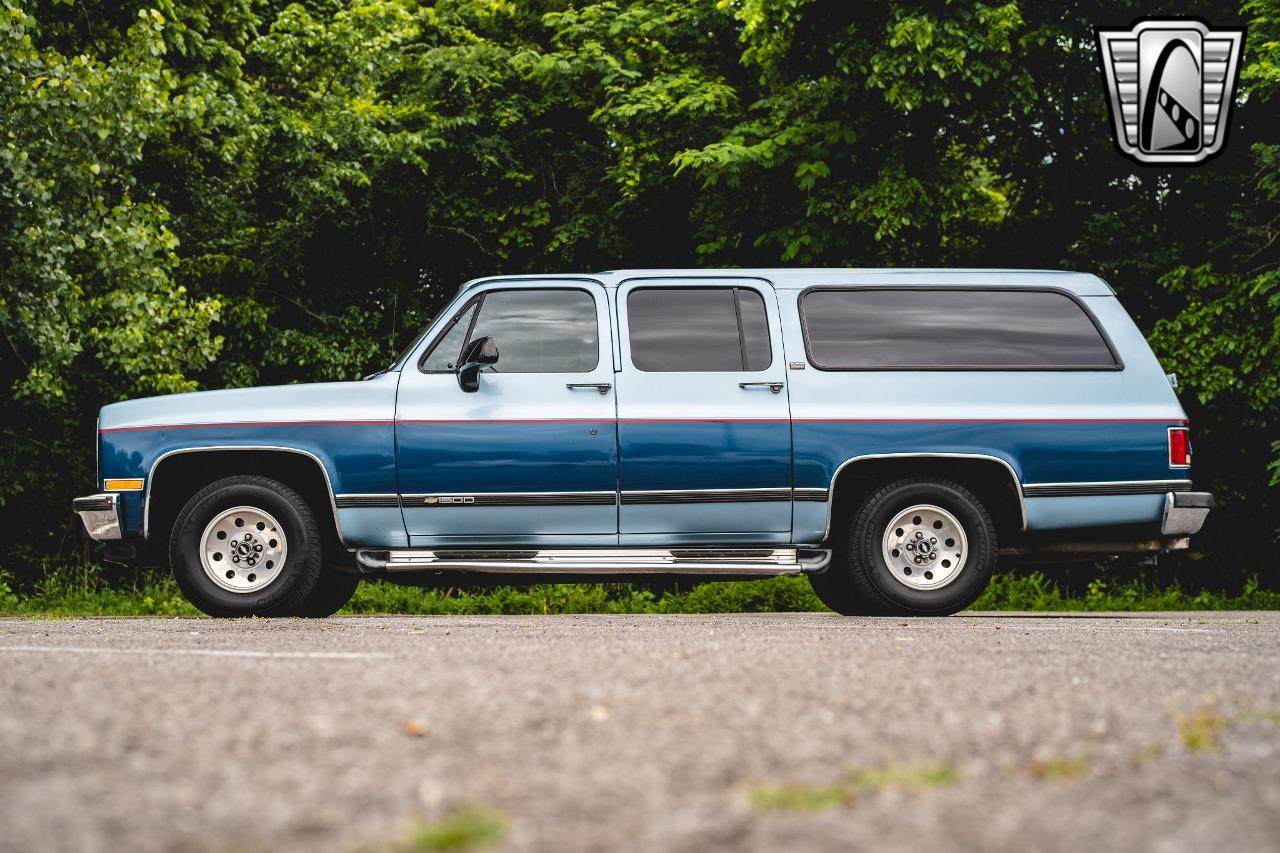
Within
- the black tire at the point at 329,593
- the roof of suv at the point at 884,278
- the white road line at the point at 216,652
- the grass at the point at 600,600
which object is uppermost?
the roof of suv at the point at 884,278

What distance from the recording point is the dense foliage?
1367 centimetres

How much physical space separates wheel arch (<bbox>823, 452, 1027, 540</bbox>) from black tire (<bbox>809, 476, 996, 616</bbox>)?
0.10 meters

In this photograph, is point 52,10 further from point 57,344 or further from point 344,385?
point 344,385

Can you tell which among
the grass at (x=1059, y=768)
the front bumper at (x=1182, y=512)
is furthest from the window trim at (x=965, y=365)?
the grass at (x=1059, y=768)

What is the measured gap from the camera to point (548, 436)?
841cm

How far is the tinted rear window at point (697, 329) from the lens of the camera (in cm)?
860

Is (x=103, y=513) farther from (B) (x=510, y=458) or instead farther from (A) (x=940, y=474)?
(A) (x=940, y=474)

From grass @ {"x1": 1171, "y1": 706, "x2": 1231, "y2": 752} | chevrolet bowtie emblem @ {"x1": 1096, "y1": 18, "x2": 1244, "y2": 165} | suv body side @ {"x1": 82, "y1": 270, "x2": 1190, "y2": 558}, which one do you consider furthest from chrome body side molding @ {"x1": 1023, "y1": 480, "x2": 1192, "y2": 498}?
chevrolet bowtie emblem @ {"x1": 1096, "y1": 18, "x2": 1244, "y2": 165}

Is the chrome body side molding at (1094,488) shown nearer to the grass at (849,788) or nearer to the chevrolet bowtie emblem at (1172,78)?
the grass at (849,788)

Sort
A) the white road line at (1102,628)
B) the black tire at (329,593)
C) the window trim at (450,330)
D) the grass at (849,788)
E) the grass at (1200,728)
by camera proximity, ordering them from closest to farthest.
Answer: the grass at (849,788)
the grass at (1200,728)
the white road line at (1102,628)
the window trim at (450,330)
the black tire at (329,593)

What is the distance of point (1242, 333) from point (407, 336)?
953 centimetres

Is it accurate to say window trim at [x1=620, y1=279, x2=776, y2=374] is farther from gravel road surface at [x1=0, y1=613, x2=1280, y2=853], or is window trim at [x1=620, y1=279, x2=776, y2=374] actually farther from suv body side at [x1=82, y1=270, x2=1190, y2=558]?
gravel road surface at [x1=0, y1=613, x2=1280, y2=853]

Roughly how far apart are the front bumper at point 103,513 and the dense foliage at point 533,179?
4.71 meters

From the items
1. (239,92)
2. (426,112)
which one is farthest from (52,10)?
(426,112)
